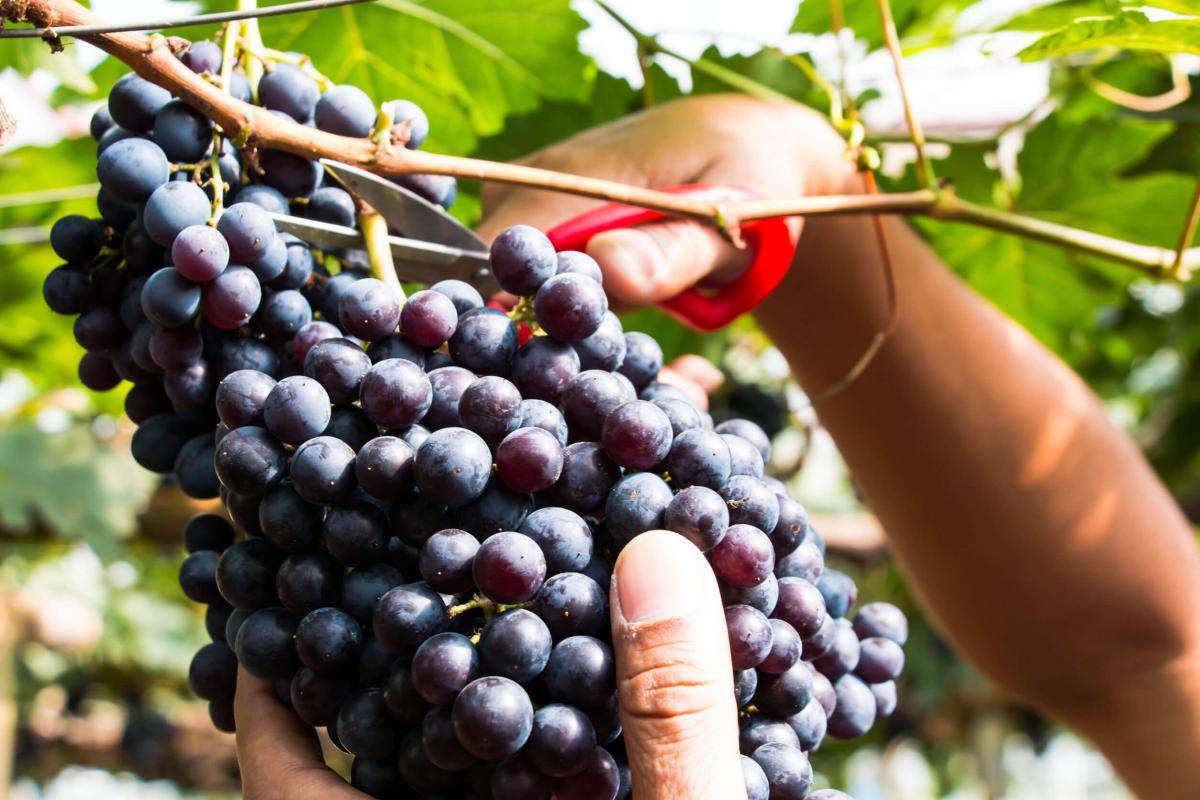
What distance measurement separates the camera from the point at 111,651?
418 centimetres

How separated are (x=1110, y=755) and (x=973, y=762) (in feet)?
13.9

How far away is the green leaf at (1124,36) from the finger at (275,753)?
34.0 inches

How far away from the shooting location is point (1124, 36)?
3.35 feet

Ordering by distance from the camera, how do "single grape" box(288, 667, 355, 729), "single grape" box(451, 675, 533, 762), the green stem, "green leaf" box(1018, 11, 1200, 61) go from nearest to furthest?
"single grape" box(451, 675, 533, 762), "single grape" box(288, 667, 355, 729), the green stem, "green leaf" box(1018, 11, 1200, 61)

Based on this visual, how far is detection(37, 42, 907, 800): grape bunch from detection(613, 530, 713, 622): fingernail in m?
0.03

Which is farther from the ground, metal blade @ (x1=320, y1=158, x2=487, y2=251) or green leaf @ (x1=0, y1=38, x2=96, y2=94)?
metal blade @ (x1=320, y1=158, x2=487, y2=251)

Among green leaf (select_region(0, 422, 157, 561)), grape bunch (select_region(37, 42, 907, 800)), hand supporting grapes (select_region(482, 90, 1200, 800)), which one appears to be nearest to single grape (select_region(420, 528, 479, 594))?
grape bunch (select_region(37, 42, 907, 800))

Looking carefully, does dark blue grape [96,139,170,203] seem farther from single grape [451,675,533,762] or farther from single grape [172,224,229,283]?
single grape [451,675,533,762]

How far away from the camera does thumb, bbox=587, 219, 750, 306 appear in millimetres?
948

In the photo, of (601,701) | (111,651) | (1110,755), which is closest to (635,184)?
(601,701)

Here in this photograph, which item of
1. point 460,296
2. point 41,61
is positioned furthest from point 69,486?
point 460,296

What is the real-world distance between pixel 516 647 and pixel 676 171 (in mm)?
626

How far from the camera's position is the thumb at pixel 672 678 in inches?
24.6

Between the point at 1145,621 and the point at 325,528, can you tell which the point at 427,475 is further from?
the point at 1145,621
